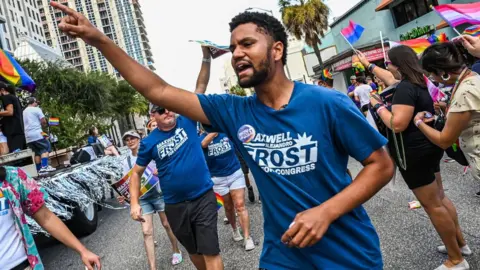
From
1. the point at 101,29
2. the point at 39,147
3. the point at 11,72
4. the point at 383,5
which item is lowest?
the point at 39,147

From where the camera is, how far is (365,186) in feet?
5.59

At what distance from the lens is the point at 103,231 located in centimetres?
757

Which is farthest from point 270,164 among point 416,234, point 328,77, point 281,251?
point 328,77

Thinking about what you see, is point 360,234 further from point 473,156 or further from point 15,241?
point 15,241

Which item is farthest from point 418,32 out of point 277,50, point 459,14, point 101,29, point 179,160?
point 101,29

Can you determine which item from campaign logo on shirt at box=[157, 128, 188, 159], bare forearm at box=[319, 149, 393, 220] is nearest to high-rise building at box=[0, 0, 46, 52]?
campaign logo on shirt at box=[157, 128, 188, 159]

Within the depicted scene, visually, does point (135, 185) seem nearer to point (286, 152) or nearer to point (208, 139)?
point (208, 139)

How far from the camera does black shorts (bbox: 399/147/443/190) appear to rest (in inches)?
129

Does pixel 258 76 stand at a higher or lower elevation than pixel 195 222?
higher

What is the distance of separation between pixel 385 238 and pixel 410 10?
23.8 meters

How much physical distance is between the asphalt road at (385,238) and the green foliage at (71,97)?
60.5 ft

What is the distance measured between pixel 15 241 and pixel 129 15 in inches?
6039

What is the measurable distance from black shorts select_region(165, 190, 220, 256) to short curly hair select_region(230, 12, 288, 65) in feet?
7.16

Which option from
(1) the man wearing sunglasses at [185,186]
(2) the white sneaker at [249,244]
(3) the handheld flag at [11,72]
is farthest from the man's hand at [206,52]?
(3) the handheld flag at [11,72]
